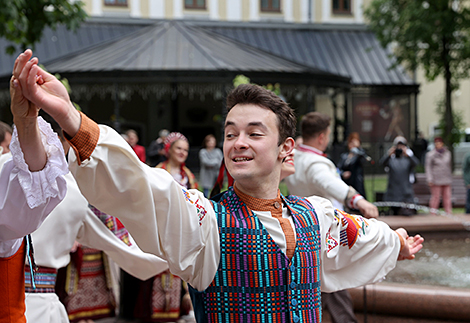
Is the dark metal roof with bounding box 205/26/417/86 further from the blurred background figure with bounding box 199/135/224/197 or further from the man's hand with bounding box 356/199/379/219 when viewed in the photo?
the man's hand with bounding box 356/199/379/219

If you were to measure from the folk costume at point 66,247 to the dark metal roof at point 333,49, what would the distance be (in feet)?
66.9

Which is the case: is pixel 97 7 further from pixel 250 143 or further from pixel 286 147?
pixel 250 143

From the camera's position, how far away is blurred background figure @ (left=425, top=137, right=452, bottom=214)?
37.8ft

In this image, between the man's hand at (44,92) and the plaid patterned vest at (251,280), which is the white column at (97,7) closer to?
the plaid patterned vest at (251,280)

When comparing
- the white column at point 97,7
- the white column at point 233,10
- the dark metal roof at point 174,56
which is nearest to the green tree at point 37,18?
the dark metal roof at point 174,56

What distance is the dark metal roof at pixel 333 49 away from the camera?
76.6ft

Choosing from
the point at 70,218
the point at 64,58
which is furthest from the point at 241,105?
the point at 64,58

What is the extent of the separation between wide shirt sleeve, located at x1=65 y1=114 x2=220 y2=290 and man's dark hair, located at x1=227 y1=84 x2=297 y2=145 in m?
0.40

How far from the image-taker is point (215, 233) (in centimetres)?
212

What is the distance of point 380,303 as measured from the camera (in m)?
4.52

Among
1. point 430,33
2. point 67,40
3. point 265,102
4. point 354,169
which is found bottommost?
point 354,169

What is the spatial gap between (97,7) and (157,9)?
96.9 inches

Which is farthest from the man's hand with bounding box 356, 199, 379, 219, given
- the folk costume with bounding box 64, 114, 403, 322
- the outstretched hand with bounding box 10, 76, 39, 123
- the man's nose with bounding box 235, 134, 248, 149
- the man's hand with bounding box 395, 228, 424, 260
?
the outstretched hand with bounding box 10, 76, 39, 123

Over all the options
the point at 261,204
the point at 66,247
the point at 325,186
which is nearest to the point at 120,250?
the point at 66,247
